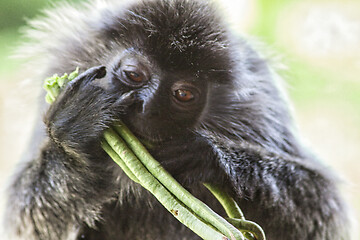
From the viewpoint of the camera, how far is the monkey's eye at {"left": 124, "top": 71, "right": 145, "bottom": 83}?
6.49 ft

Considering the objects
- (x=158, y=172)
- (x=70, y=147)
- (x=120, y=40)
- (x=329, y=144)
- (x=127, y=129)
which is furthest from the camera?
(x=329, y=144)

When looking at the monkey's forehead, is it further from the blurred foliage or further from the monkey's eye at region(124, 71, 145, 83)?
the blurred foliage

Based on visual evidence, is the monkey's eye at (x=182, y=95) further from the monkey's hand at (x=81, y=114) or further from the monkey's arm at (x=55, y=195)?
the monkey's arm at (x=55, y=195)

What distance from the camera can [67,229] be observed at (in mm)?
2234

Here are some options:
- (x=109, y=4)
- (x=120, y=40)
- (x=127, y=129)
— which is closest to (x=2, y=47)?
(x=109, y=4)

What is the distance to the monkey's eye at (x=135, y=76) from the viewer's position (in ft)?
6.49

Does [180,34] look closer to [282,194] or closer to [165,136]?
[165,136]

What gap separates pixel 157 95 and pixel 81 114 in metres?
0.30

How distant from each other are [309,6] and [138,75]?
12.9 ft

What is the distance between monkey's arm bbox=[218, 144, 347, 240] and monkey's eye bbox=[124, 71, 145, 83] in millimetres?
419

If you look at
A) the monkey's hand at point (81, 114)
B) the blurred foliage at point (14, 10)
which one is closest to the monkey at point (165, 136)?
the monkey's hand at point (81, 114)

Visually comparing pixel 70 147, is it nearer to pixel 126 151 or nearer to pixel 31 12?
pixel 126 151

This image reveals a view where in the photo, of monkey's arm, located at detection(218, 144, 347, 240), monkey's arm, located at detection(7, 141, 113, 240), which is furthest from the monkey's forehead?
monkey's arm, located at detection(7, 141, 113, 240)

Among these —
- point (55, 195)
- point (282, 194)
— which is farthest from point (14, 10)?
point (282, 194)
